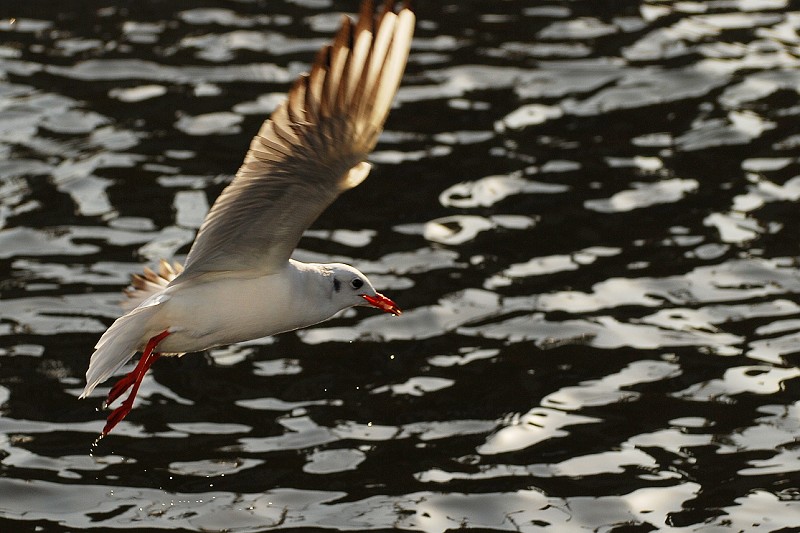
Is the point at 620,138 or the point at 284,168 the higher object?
the point at 284,168

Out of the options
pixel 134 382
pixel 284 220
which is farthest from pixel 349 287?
pixel 134 382

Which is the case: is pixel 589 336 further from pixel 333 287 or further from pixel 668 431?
pixel 333 287

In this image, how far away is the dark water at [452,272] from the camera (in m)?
7.79

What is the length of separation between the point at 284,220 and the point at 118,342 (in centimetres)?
110

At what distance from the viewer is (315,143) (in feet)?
20.6

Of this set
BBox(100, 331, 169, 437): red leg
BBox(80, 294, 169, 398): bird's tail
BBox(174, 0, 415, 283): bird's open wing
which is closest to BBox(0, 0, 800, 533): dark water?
BBox(100, 331, 169, 437): red leg

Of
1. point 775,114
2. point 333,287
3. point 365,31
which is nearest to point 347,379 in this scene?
point 333,287

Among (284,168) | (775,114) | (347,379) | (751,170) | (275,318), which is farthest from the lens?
(775,114)

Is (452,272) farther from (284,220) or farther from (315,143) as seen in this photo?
(315,143)

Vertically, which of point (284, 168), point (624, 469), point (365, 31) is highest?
point (365, 31)

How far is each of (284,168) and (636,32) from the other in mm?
8200

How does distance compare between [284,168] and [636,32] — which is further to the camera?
[636,32]

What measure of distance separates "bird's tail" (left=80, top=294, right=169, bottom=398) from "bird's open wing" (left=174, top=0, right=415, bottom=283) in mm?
430

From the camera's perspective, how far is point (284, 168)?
644 cm
